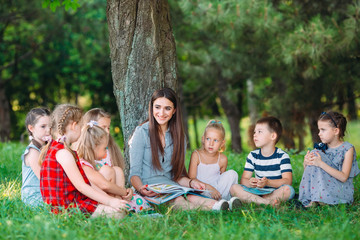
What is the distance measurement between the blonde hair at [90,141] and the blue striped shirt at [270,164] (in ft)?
5.23

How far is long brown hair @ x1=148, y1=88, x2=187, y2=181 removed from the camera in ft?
12.7

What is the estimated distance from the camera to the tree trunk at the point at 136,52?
417 cm

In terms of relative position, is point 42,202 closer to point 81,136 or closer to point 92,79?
point 81,136

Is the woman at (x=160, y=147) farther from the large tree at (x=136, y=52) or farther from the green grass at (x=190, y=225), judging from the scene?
the green grass at (x=190, y=225)

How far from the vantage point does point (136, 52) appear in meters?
4.20

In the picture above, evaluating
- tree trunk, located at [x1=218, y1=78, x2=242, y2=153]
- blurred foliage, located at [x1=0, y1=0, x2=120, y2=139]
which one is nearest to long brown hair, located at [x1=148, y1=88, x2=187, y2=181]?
tree trunk, located at [x1=218, y1=78, x2=242, y2=153]

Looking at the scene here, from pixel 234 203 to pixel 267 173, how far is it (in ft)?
2.24

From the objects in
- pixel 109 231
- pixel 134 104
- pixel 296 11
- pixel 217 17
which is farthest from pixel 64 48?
pixel 109 231

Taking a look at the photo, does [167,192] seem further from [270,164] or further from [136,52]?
[136,52]

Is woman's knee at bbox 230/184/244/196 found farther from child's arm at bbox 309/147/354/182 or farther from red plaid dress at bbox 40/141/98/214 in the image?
red plaid dress at bbox 40/141/98/214

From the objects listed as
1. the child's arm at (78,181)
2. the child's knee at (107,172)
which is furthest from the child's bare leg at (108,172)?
the child's arm at (78,181)

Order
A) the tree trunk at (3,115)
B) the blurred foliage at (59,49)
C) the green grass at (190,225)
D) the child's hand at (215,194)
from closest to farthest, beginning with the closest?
1. the green grass at (190,225)
2. the child's hand at (215,194)
3. the blurred foliage at (59,49)
4. the tree trunk at (3,115)

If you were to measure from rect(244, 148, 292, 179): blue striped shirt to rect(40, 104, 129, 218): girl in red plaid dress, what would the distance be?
5.10 feet

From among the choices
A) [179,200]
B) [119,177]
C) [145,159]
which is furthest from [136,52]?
[179,200]
